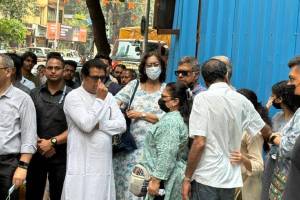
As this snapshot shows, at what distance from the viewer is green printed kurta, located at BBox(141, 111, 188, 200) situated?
464 cm

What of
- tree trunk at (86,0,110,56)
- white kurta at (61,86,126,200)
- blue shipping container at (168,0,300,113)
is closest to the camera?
white kurta at (61,86,126,200)

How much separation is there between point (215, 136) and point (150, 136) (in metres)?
0.70

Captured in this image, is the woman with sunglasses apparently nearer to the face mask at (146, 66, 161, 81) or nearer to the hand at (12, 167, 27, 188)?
the face mask at (146, 66, 161, 81)

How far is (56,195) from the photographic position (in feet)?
18.6

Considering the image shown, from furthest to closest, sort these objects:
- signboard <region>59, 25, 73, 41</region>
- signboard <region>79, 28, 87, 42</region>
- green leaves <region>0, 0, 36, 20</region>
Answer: signboard <region>79, 28, 87, 42</region>, signboard <region>59, 25, 73, 41</region>, green leaves <region>0, 0, 36, 20</region>

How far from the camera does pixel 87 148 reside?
5297mm

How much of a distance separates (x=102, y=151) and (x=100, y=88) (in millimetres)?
597

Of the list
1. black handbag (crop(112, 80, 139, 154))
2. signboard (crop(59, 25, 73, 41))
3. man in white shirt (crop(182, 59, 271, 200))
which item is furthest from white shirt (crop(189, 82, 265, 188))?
signboard (crop(59, 25, 73, 41))

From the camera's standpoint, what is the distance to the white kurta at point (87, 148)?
17.3ft

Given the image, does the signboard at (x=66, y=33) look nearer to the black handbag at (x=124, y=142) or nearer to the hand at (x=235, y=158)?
the black handbag at (x=124, y=142)

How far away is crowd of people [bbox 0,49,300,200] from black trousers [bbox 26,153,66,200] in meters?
0.01

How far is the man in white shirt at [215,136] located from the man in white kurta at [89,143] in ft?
3.81

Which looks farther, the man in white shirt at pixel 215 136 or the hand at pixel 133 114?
the hand at pixel 133 114

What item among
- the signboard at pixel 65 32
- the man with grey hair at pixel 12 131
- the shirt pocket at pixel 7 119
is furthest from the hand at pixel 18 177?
the signboard at pixel 65 32
